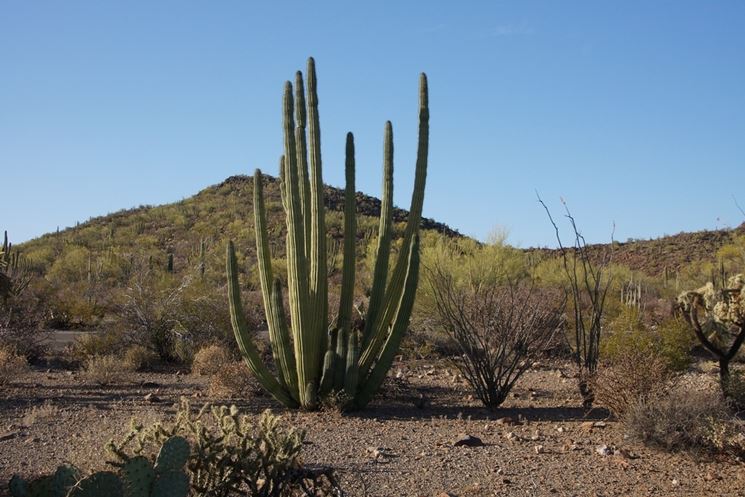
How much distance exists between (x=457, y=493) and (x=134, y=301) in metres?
12.4

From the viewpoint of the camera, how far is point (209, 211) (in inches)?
2522

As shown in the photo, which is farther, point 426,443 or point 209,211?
point 209,211

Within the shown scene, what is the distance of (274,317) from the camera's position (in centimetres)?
1118

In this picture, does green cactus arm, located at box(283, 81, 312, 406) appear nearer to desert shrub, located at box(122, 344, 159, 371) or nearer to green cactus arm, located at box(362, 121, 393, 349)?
green cactus arm, located at box(362, 121, 393, 349)

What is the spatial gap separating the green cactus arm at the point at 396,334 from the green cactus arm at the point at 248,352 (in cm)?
107

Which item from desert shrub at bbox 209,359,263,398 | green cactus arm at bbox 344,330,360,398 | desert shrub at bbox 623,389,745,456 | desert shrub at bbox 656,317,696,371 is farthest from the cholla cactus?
desert shrub at bbox 209,359,263,398

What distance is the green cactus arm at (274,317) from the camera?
11.2 metres

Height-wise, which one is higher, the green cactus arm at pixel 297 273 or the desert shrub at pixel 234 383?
the green cactus arm at pixel 297 273

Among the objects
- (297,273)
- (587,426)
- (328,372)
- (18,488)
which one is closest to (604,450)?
(587,426)

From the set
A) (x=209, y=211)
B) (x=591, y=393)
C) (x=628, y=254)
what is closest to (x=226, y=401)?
(x=591, y=393)

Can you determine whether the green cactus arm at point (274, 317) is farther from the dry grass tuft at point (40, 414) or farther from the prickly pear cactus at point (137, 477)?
the prickly pear cactus at point (137, 477)

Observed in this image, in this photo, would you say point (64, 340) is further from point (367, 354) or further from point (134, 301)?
point (367, 354)

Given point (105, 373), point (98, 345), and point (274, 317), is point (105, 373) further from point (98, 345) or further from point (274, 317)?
point (274, 317)

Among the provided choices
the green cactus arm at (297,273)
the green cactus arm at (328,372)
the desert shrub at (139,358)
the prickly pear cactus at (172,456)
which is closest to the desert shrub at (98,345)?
the desert shrub at (139,358)
